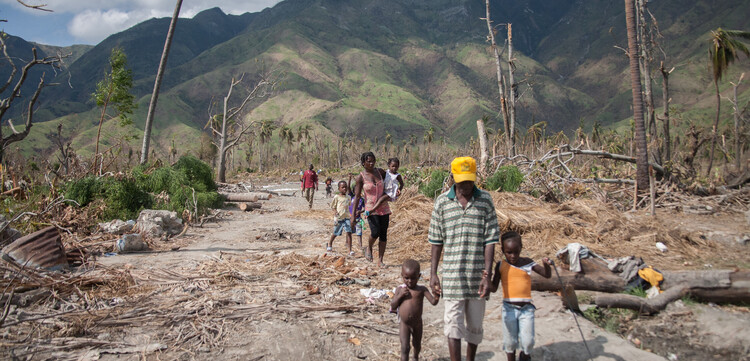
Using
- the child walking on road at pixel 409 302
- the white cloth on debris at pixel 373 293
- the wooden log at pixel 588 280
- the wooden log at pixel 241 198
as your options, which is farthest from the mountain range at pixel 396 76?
the child walking on road at pixel 409 302

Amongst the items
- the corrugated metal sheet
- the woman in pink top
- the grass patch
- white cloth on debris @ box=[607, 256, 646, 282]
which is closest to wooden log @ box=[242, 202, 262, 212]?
the corrugated metal sheet

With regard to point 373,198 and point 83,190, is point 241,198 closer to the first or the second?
point 83,190

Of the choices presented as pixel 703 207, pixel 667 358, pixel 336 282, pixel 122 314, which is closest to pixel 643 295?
pixel 667 358

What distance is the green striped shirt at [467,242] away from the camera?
126 inches

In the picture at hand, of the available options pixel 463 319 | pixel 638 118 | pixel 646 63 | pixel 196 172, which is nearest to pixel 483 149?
pixel 638 118

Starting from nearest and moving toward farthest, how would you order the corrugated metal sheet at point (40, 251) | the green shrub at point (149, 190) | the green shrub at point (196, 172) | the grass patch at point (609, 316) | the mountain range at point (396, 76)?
1. the grass patch at point (609, 316)
2. the corrugated metal sheet at point (40, 251)
3. the green shrub at point (149, 190)
4. the green shrub at point (196, 172)
5. the mountain range at point (396, 76)

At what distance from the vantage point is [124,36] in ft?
642

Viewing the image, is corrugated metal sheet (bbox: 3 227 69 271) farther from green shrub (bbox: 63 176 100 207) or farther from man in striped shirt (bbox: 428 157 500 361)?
man in striped shirt (bbox: 428 157 500 361)

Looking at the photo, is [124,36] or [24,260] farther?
[124,36]

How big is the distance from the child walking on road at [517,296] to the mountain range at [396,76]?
8370cm

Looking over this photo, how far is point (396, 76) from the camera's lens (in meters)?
155

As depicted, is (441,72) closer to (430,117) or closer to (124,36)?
(430,117)

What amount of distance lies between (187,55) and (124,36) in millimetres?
27837

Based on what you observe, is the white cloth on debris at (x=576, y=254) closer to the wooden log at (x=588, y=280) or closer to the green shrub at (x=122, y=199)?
the wooden log at (x=588, y=280)
